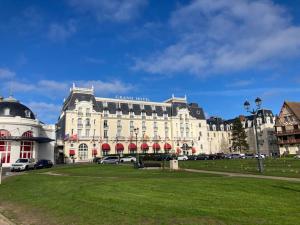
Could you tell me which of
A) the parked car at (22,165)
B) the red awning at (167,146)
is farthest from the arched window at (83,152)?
the parked car at (22,165)

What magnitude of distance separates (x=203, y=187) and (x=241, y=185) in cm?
239

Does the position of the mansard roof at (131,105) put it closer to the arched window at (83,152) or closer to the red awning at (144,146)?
the red awning at (144,146)

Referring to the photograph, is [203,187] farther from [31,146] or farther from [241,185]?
[31,146]

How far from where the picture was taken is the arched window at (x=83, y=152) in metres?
82.9

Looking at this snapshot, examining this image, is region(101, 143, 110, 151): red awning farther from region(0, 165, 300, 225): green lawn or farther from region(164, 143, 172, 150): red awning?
region(0, 165, 300, 225): green lawn

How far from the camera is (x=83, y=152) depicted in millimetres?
83562

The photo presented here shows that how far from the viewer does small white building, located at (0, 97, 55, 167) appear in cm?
5562

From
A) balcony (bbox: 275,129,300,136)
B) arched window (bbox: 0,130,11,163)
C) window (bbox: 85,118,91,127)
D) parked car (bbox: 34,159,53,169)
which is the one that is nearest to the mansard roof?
window (bbox: 85,118,91,127)

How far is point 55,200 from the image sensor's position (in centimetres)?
1534

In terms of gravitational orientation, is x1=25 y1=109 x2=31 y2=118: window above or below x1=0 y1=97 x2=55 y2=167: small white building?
above

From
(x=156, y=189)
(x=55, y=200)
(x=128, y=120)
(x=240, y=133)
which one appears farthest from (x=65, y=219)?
(x=240, y=133)

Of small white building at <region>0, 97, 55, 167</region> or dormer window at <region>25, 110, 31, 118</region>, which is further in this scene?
dormer window at <region>25, 110, 31, 118</region>

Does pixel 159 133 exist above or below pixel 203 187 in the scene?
above

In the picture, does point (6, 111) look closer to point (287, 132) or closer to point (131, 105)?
point (131, 105)
